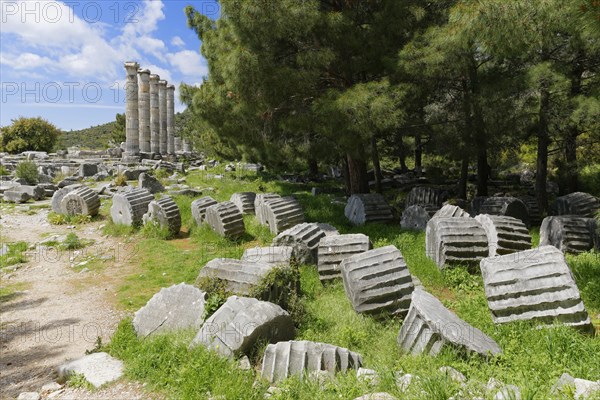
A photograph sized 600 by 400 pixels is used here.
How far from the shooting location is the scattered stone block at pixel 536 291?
14.8ft

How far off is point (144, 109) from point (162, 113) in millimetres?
3420

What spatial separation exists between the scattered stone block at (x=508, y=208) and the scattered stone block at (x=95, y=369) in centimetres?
797

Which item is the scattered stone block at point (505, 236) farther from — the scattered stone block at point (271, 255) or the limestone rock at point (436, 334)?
the scattered stone block at point (271, 255)

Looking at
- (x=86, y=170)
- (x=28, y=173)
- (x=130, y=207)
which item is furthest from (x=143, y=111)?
(x=130, y=207)

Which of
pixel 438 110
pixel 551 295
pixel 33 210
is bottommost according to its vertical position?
pixel 551 295

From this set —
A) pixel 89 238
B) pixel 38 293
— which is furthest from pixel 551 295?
pixel 89 238

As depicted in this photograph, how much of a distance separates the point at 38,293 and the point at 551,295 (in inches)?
294

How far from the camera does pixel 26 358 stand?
193 inches

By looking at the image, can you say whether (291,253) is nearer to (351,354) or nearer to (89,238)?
(351,354)

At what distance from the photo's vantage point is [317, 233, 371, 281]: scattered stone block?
256 inches

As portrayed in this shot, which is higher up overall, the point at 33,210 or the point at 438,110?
the point at 438,110

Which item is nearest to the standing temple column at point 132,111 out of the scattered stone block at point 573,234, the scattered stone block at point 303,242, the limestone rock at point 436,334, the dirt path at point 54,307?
the dirt path at point 54,307

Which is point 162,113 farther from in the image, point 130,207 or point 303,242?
point 303,242

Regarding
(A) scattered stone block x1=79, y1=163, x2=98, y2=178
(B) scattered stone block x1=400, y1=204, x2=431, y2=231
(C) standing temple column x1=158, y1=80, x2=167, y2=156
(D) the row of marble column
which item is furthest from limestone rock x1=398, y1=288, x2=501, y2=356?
(C) standing temple column x1=158, y1=80, x2=167, y2=156
